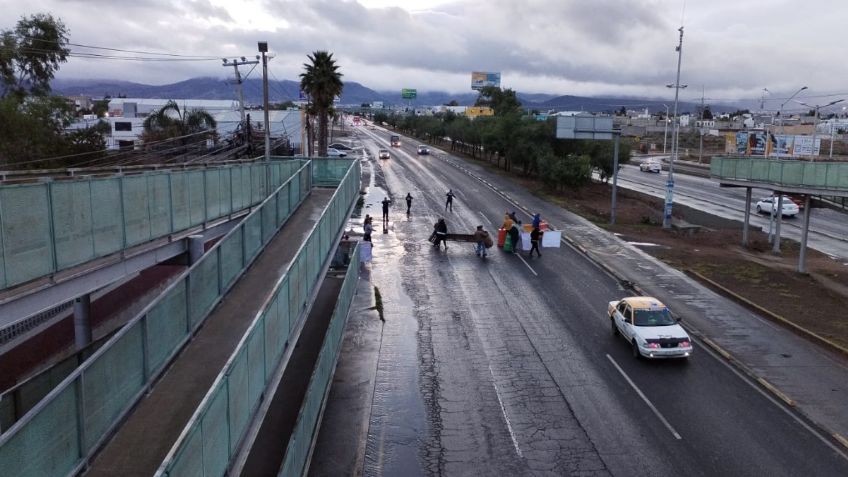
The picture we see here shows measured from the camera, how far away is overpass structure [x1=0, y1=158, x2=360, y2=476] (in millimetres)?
8047

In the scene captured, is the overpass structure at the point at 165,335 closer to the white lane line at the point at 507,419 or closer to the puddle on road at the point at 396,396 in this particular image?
the puddle on road at the point at 396,396

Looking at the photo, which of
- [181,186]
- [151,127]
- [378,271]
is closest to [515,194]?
[378,271]

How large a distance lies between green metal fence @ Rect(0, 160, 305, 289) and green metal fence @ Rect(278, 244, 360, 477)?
4.51 metres

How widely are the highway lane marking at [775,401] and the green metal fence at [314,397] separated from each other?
10.3 meters

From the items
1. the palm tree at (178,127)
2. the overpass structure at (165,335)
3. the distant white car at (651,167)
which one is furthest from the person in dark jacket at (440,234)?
the distant white car at (651,167)

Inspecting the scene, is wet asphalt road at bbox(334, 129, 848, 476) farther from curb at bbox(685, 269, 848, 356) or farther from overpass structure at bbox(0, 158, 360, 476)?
curb at bbox(685, 269, 848, 356)

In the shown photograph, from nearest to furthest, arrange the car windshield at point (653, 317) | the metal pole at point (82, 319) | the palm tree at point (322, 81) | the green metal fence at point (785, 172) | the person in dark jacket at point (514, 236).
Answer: the metal pole at point (82, 319) → the car windshield at point (653, 317) → the green metal fence at point (785, 172) → the person in dark jacket at point (514, 236) → the palm tree at point (322, 81)

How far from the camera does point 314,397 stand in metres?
13.6

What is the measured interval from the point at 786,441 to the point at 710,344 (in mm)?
6143

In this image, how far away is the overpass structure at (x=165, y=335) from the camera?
26.4 ft

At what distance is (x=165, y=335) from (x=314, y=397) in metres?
3.66

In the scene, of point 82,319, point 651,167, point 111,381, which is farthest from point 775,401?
point 651,167

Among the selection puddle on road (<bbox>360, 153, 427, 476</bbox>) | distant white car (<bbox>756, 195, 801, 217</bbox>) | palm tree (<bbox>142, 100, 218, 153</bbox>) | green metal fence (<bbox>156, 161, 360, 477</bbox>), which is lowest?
puddle on road (<bbox>360, 153, 427, 476</bbox>)

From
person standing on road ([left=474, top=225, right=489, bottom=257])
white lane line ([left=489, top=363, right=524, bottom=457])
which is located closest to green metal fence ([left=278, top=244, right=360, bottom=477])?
white lane line ([left=489, top=363, right=524, bottom=457])
